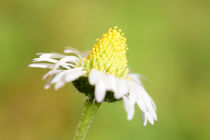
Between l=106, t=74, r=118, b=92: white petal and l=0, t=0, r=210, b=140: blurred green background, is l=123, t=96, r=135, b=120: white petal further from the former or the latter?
l=0, t=0, r=210, b=140: blurred green background

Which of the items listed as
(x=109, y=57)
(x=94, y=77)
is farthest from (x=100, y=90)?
(x=109, y=57)

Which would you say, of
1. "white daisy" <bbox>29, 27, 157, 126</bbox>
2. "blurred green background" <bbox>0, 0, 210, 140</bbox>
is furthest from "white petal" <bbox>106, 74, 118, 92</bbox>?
"blurred green background" <bbox>0, 0, 210, 140</bbox>

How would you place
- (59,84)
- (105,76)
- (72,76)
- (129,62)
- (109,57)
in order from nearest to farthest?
(59,84) < (72,76) < (105,76) < (109,57) < (129,62)

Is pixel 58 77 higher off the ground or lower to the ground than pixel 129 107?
higher

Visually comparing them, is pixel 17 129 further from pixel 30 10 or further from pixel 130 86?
pixel 130 86

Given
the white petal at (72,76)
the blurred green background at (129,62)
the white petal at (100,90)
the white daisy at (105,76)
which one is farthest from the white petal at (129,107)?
the blurred green background at (129,62)

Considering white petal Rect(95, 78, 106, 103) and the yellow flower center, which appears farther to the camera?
the yellow flower center

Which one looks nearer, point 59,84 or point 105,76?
point 59,84

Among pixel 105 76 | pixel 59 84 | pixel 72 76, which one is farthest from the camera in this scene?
pixel 105 76

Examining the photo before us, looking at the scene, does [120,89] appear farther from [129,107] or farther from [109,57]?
[109,57]
